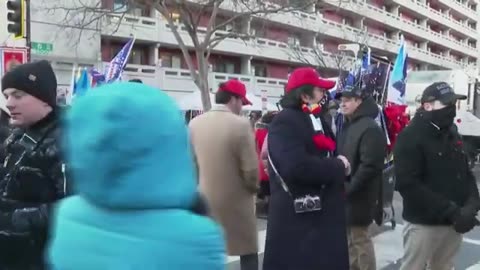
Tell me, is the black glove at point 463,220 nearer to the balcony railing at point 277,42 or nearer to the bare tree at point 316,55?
the balcony railing at point 277,42

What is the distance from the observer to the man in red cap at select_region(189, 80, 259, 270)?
17.0 ft

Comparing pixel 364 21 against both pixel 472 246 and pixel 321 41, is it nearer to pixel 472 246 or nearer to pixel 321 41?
pixel 321 41

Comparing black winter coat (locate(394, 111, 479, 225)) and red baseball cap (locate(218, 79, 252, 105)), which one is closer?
black winter coat (locate(394, 111, 479, 225))

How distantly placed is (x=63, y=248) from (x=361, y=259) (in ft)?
13.9

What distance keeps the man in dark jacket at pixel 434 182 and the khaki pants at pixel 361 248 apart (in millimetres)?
710

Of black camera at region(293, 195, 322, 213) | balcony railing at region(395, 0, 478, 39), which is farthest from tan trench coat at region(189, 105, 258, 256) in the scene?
balcony railing at region(395, 0, 478, 39)

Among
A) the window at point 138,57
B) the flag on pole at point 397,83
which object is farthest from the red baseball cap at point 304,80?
the window at point 138,57

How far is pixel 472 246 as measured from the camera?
8.37 m

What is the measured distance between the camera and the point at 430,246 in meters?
4.72

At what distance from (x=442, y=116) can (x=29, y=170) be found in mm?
2830

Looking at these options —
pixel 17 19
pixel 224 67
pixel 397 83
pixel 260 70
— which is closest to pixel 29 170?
pixel 397 83

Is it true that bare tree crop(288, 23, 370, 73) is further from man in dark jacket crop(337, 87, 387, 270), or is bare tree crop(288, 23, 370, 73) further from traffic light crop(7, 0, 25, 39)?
man in dark jacket crop(337, 87, 387, 270)

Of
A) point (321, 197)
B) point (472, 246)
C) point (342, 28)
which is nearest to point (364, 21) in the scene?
point (342, 28)

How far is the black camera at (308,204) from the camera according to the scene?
429 centimetres
